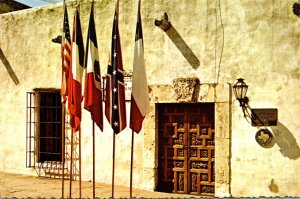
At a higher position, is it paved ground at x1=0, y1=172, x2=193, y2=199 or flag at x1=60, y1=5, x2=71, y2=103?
flag at x1=60, y1=5, x2=71, y2=103

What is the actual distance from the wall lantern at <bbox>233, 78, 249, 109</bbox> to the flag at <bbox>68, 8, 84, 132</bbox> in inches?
104

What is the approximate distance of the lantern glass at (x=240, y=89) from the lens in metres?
6.33

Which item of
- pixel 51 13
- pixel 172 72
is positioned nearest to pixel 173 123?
pixel 172 72

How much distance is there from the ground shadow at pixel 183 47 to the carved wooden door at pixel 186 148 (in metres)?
0.78

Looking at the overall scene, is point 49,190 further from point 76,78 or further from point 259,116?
point 259,116

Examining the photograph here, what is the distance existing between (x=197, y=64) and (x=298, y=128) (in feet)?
6.72

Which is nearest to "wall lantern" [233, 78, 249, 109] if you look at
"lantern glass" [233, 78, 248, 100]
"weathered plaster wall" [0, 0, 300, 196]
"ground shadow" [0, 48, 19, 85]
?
"lantern glass" [233, 78, 248, 100]

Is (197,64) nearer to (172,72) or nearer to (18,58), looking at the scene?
(172,72)

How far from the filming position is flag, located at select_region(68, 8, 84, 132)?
5.39m

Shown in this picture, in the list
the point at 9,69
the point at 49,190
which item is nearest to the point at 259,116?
the point at 49,190

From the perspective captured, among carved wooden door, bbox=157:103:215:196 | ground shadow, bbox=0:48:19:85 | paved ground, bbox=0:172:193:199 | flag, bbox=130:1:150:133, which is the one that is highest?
ground shadow, bbox=0:48:19:85

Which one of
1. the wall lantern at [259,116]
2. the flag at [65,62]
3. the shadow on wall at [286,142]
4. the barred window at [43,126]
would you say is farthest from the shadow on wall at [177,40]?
the barred window at [43,126]

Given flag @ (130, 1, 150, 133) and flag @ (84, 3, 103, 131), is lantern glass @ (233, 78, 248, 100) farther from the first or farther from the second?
flag @ (84, 3, 103, 131)

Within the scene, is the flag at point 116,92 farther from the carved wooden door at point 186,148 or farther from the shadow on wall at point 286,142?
the shadow on wall at point 286,142
